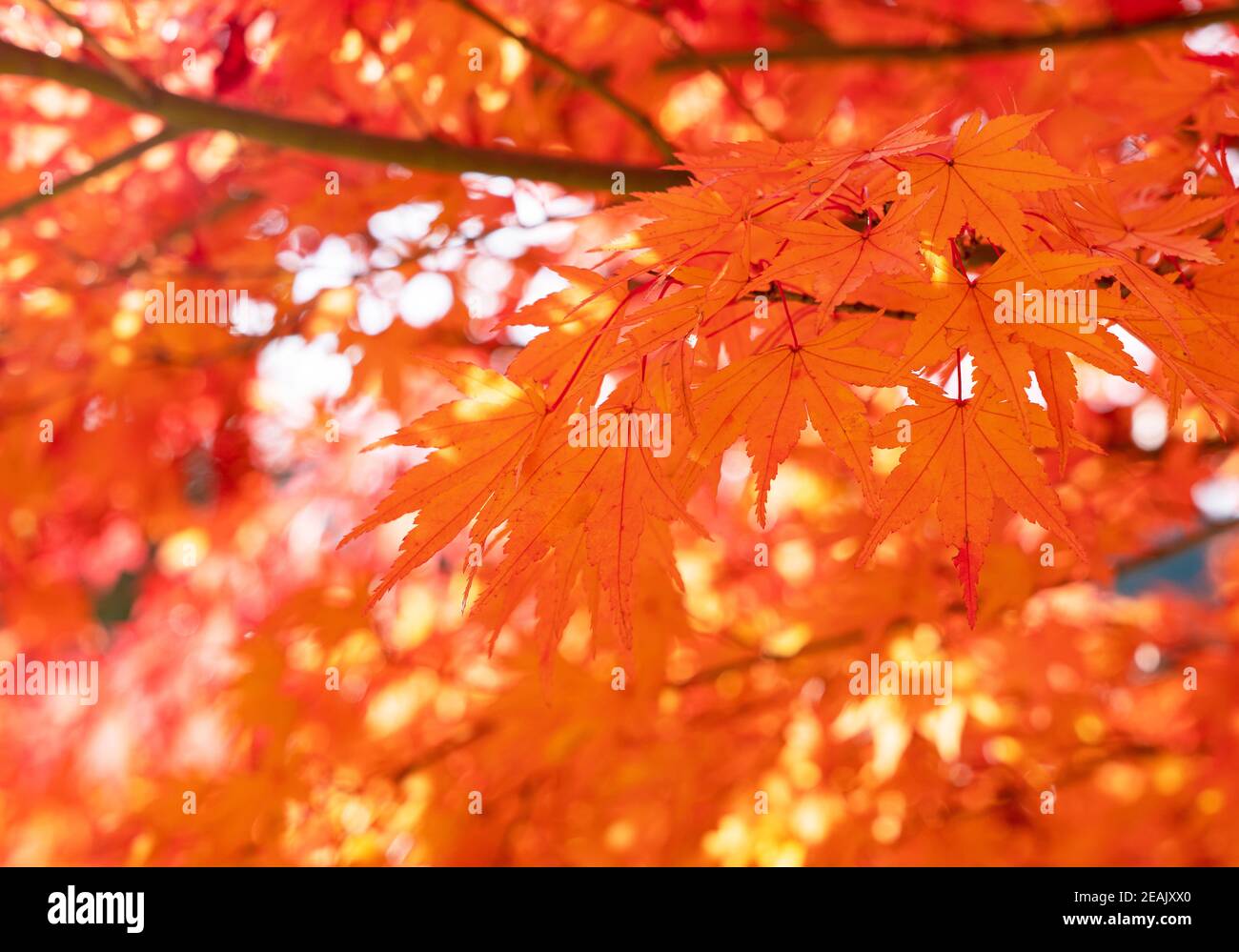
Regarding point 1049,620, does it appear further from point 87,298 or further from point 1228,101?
point 87,298

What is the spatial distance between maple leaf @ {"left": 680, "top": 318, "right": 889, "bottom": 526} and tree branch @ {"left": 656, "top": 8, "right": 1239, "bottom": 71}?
798 millimetres

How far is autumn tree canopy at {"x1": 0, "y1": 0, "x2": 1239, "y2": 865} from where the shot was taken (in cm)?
159

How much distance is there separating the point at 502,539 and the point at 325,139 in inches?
27.7

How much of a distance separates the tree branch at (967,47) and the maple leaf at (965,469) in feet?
2.78

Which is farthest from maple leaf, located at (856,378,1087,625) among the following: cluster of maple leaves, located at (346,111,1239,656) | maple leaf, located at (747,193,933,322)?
maple leaf, located at (747,193,933,322)

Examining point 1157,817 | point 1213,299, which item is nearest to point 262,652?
point 1213,299

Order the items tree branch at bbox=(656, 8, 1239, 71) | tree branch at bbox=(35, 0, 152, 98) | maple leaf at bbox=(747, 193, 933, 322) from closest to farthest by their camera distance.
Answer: maple leaf at bbox=(747, 193, 933, 322), tree branch at bbox=(35, 0, 152, 98), tree branch at bbox=(656, 8, 1239, 71)

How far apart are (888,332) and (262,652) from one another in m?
1.57

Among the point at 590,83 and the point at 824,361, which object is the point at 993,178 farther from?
the point at 590,83

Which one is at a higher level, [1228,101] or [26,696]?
[1228,101]

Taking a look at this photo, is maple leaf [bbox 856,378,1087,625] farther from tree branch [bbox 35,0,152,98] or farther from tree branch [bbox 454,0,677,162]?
tree branch [bbox 35,0,152,98]

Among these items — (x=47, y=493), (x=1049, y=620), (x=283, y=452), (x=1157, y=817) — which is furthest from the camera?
(x=283, y=452)
